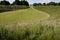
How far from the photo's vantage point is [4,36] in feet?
34.3

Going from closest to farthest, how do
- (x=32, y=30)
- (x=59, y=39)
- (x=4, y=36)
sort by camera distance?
(x=59, y=39) < (x=4, y=36) < (x=32, y=30)

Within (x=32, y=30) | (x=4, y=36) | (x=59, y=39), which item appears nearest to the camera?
(x=59, y=39)

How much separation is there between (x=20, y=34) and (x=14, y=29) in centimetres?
92

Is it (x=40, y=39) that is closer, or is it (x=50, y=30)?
(x=40, y=39)

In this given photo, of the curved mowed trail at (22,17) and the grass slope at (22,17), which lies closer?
the curved mowed trail at (22,17)

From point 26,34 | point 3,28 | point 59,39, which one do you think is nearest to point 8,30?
point 3,28

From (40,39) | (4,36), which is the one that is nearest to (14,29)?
(4,36)

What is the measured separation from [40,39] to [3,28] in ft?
7.72

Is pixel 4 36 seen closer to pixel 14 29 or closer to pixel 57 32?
pixel 14 29

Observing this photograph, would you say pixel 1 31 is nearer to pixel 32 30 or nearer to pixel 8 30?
pixel 8 30

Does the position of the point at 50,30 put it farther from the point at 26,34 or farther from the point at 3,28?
the point at 3,28

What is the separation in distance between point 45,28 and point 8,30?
184 cm

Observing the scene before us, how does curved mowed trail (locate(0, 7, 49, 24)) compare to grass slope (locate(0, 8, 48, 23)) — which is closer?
curved mowed trail (locate(0, 7, 49, 24))

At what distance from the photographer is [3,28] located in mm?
11430
